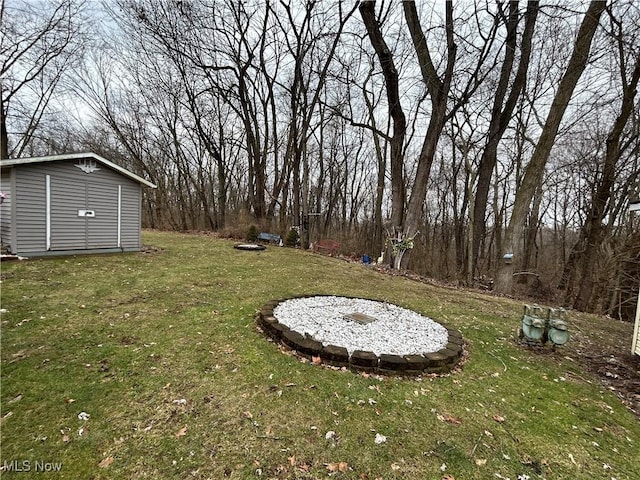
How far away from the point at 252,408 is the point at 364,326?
1838 millimetres

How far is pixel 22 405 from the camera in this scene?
77.5 inches

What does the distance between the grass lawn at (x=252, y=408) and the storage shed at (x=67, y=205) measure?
3216 mm

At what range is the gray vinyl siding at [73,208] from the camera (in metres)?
6.14

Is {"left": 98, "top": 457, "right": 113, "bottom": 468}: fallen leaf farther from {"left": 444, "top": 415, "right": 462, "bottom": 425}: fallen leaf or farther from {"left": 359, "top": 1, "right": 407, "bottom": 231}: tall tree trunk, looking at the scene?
{"left": 359, "top": 1, "right": 407, "bottom": 231}: tall tree trunk

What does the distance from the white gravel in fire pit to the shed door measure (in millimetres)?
6053

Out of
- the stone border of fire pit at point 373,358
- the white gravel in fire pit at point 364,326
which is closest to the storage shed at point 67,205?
the white gravel in fire pit at point 364,326

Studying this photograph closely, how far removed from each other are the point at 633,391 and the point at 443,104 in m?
7.29

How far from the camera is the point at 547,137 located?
6684 mm

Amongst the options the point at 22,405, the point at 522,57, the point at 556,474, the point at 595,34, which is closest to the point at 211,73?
the point at 522,57

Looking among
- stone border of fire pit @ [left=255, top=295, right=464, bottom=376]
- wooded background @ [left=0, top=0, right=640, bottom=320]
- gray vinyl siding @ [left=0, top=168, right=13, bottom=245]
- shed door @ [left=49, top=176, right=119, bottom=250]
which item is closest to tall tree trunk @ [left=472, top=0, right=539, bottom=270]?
wooded background @ [left=0, top=0, right=640, bottom=320]

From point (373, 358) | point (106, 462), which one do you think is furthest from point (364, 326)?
point (106, 462)

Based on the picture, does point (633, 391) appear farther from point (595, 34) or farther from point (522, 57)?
point (522, 57)

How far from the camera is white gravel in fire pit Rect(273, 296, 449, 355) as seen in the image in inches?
122

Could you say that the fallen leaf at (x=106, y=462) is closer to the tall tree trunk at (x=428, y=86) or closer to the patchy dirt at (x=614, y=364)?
the patchy dirt at (x=614, y=364)
